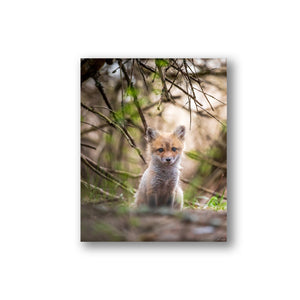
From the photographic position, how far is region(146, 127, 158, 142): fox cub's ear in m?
2.77

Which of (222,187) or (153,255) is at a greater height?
(222,187)

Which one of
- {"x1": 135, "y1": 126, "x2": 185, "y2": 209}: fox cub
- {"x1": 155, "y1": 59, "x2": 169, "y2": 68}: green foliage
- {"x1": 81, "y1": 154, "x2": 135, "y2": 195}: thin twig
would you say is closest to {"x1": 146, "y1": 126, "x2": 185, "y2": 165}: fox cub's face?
{"x1": 135, "y1": 126, "x2": 185, "y2": 209}: fox cub

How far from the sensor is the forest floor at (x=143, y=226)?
9.06 feet

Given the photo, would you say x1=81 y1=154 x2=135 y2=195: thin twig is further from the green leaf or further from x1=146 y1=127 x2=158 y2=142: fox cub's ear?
the green leaf

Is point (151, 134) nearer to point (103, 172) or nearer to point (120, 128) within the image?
point (120, 128)

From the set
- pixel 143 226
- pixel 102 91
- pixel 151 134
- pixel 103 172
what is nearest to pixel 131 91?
pixel 102 91

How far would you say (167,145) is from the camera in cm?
278

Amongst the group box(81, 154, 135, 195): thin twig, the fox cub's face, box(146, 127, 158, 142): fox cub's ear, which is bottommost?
box(81, 154, 135, 195): thin twig

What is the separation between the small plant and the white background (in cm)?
5
